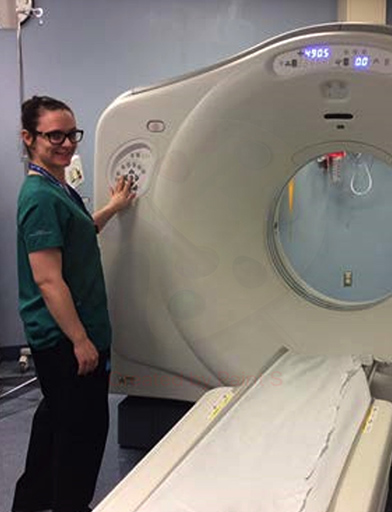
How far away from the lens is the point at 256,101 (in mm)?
1668

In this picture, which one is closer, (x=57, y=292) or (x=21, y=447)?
(x=57, y=292)

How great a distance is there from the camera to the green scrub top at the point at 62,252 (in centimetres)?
157

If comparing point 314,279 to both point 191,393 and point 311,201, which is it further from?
point 191,393

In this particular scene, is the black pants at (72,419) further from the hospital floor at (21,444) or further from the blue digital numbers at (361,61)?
the blue digital numbers at (361,61)

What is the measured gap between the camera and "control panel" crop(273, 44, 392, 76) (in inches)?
61.7

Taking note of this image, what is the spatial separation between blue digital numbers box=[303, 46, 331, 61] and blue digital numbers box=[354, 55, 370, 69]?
0.07m

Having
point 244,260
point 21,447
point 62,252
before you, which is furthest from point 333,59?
point 21,447

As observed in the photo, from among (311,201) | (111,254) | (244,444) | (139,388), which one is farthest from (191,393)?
(311,201)

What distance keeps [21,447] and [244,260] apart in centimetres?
119

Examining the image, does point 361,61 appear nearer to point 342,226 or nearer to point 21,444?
point 21,444

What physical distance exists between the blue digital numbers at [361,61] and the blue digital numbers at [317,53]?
67 mm

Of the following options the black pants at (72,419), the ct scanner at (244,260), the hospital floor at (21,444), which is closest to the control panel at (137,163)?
the ct scanner at (244,260)

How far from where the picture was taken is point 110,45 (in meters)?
3.18

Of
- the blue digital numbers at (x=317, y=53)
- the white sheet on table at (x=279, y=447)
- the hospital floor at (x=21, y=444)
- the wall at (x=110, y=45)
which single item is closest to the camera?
the white sheet on table at (x=279, y=447)
